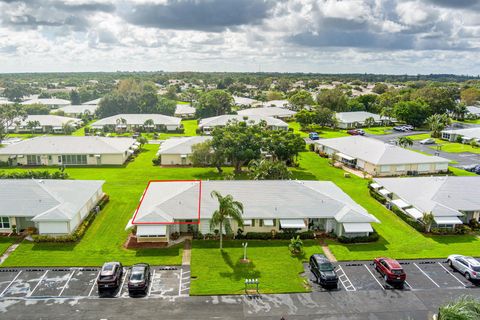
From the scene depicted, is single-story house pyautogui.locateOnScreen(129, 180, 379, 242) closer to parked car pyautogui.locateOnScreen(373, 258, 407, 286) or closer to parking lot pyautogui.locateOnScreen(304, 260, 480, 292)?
parking lot pyautogui.locateOnScreen(304, 260, 480, 292)

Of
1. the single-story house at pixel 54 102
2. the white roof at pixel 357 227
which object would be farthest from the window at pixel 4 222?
the single-story house at pixel 54 102

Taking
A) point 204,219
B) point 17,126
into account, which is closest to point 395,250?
point 204,219

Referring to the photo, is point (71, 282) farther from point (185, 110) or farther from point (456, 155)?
point (185, 110)

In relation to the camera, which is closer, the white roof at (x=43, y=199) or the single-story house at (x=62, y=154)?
the white roof at (x=43, y=199)

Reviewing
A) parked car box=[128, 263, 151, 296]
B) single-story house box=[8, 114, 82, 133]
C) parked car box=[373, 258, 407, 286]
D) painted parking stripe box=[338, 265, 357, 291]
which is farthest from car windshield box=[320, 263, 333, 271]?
single-story house box=[8, 114, 82, 133]

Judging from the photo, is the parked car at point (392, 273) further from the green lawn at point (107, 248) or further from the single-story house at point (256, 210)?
the green lawn at point (107, 248)

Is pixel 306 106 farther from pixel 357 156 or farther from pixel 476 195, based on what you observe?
pixel 476 195

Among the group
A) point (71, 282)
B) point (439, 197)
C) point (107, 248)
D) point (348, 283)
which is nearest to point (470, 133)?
point (439, 197)

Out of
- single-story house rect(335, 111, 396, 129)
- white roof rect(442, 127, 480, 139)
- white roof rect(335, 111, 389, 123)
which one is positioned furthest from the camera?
white roof rect(335, 111, 389, 123)
